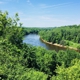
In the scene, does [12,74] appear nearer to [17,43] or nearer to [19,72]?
[19,72]

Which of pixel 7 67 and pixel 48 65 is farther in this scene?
pixel 48 65

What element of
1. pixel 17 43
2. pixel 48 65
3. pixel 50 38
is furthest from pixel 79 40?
pixel 17 43

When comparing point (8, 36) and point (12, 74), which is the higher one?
point (8, 36)

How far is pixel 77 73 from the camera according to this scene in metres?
17.1

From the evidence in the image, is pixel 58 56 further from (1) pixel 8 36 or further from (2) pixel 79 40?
(2) pixel 79 40

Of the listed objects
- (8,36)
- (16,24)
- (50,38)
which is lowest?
(50,38)

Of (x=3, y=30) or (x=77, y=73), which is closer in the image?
(x=77, y=73)

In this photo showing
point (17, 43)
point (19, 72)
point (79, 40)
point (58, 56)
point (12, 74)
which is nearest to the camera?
point (12, 74)

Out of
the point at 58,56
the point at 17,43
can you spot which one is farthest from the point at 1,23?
the point at 58,56

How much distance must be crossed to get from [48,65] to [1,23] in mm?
12762

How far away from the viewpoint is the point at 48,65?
101ft

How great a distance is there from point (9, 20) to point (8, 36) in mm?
2068

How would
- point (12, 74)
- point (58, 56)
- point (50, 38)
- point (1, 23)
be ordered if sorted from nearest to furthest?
point (12, 74) → point (1, 23) → point (58, 56) → point (50, 38)

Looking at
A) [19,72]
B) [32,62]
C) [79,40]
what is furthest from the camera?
[79,40]
